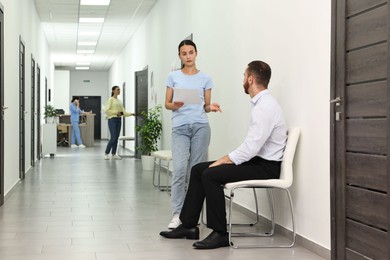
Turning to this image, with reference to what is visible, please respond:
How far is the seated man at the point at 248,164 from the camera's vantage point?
4137 mm

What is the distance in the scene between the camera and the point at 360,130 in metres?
3.23

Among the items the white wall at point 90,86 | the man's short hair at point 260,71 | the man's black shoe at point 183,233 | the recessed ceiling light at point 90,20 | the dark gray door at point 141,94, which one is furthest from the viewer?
the white wall at point 90,86

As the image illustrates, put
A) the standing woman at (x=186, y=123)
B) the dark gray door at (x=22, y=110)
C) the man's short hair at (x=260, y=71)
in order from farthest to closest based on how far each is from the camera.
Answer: the dark gray door at (x=22, y=110)
the standing woman at (x=186, y=123)
the man's short hair at (x=260, y=71)

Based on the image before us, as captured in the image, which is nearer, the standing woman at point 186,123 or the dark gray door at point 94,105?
the standing woman at point 186,123

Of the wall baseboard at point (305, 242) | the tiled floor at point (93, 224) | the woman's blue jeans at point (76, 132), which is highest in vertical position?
the woman's blue jeans at point (76, 132)

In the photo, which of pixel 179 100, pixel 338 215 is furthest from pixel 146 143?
pixel 338 215

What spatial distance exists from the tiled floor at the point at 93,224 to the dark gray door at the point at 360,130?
61 cm

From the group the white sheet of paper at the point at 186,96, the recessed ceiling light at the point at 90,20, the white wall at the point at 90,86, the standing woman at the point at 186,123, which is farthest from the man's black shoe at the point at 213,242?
the white wall at the point at 90,86

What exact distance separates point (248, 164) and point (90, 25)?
433 inches

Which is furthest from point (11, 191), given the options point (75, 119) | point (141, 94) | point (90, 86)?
point (90, 86)

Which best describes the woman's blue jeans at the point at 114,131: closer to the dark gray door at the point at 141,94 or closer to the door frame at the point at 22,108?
the dark gray door at the point at 141,94

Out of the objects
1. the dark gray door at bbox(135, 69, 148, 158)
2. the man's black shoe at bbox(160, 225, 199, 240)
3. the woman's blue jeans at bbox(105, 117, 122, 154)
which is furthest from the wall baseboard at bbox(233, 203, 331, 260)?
the woman's blue jeans at bbox(105, 117, 122, 154)

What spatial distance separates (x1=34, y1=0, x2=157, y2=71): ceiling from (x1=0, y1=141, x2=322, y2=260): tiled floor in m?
4.35

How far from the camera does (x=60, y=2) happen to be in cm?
1170
